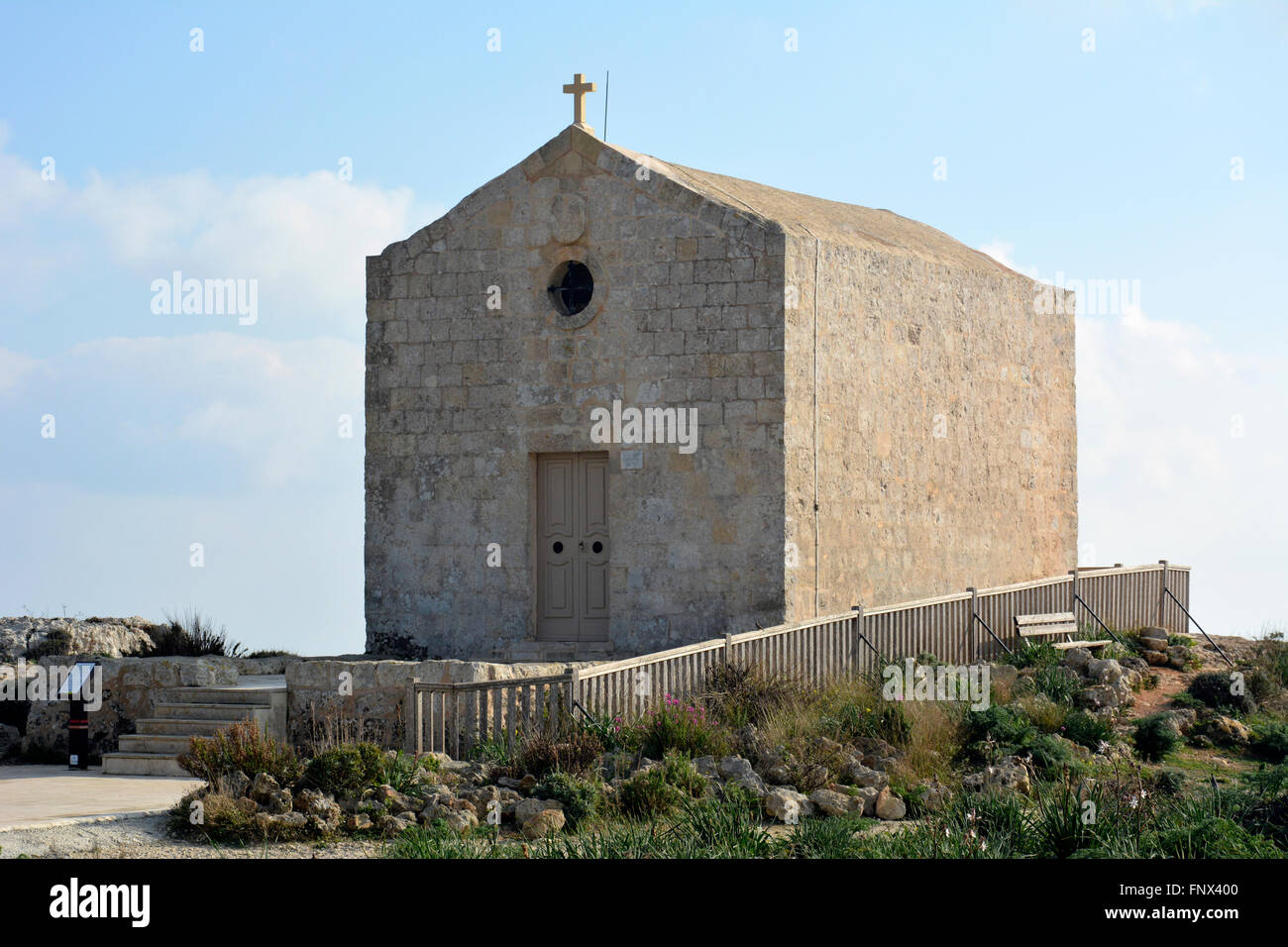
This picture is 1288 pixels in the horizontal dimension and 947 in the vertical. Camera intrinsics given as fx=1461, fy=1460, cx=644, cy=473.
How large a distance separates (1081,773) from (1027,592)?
6.26 m

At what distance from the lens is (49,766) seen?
14.6 meters

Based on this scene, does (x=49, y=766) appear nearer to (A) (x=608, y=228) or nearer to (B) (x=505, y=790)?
(B) (x=505, y=790)

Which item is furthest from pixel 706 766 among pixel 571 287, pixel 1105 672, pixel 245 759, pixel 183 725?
pixel 571 287

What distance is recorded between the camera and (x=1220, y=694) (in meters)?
16.7

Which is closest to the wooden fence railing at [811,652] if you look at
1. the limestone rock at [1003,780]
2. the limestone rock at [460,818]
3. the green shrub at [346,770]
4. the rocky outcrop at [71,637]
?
the green shrub at [346,770]

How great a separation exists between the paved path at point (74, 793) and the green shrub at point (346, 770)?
133 centimetres

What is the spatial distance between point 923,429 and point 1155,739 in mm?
5775

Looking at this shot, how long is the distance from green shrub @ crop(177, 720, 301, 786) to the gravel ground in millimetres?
896

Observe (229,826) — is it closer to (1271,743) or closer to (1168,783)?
(1168,783)

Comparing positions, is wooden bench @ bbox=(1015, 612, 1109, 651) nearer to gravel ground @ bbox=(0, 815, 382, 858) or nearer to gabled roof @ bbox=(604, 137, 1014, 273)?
gabled roof @ bbox=(604, 137, 1014, 273)

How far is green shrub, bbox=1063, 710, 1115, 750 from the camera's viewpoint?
14.1m

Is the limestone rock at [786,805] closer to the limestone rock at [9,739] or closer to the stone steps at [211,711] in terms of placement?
the stone steps at [211,711]

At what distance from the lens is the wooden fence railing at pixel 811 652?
1267cm
